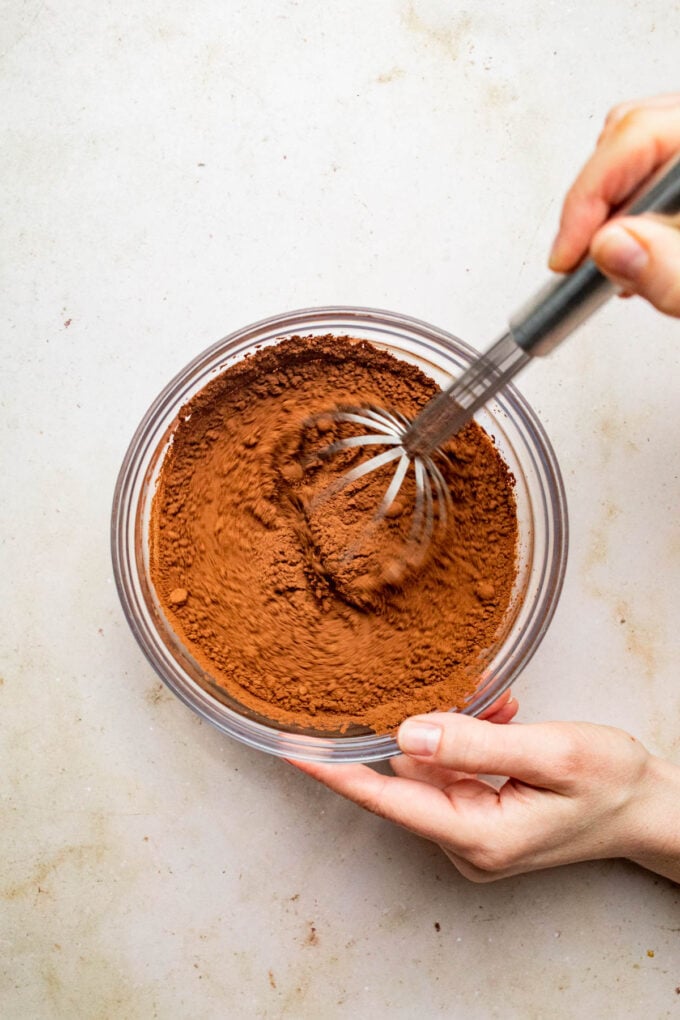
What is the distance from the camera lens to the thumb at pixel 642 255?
561mm

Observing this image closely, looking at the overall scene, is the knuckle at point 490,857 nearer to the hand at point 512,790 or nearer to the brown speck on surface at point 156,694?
the hand at point 512,790

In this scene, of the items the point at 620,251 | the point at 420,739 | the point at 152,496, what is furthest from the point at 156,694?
the point at 620,251

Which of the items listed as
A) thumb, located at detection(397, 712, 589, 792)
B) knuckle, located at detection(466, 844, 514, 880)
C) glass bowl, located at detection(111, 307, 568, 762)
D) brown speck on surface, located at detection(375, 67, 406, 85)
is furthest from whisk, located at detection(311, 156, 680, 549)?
brown speck on surface, located at detection(375, 67, 406, 85)

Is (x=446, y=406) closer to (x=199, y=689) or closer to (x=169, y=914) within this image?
(x=199, y=689)

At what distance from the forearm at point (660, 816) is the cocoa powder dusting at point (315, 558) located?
0.26 metres

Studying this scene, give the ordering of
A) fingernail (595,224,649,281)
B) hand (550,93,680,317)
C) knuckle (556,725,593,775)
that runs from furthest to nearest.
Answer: knuckle (556,725,593,775) → hand (550,93,680,317) → fingernail (595,224,649,281)

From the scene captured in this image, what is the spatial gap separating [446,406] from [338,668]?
34cm

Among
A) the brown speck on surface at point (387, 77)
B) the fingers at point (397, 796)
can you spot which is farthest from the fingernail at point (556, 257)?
the fingers at point (397, 796)

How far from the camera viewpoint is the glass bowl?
0.90 m

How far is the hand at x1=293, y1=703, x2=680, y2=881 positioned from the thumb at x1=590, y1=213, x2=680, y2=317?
0.47m

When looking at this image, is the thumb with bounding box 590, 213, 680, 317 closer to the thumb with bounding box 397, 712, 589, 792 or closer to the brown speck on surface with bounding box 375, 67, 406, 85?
the thumb with bounding box 397, 712, 589, 792

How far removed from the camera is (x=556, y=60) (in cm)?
102

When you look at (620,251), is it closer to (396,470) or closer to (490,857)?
(396,470)

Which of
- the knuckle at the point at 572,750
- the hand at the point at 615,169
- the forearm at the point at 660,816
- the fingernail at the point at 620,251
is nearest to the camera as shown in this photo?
the fingernail at the point at 620,251
